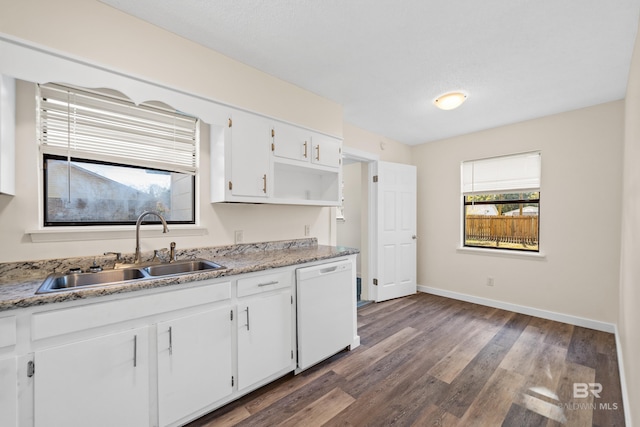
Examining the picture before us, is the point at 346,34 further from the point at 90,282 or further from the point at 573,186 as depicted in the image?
the point at 573,186

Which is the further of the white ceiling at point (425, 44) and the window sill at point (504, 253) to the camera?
the window sill at point (504, 253)

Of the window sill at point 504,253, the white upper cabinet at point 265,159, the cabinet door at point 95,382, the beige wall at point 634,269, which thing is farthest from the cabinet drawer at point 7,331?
the window sill at point 504,253

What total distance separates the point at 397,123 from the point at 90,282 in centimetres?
354

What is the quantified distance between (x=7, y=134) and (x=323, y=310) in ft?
7.39

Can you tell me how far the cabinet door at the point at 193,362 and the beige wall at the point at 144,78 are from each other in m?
0.71

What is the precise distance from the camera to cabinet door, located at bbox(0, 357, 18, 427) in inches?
43.7

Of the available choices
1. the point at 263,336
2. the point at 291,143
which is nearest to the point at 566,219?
the point at 291,143

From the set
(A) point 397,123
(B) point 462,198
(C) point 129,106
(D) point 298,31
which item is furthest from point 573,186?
(C) point 129,106

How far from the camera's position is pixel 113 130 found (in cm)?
187

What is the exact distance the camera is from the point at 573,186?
312cm

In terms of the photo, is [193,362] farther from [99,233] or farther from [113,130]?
[113,130]

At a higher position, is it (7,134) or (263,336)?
(7,134)

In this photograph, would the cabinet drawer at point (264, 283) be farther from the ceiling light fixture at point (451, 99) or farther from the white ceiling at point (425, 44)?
the ceiling light fixture at point (451, 99)

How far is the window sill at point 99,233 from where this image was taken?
158 centimetres
